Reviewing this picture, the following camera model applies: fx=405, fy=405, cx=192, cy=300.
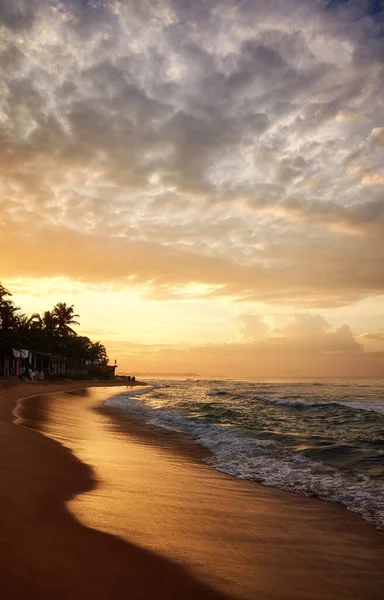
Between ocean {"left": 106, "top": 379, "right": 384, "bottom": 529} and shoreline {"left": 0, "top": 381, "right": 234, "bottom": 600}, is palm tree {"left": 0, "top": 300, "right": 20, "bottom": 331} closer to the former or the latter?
ocean {"left": 106, "top": 379, "right": 384, "bottom": 529}

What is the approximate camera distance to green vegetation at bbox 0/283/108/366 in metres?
48.3

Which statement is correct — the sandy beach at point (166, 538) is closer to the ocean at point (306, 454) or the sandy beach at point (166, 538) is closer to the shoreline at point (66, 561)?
the shoreline at point (66, 561)

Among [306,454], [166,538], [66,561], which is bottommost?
[306,454]

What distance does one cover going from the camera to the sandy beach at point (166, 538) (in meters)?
3.50

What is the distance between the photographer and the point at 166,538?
15.3ft

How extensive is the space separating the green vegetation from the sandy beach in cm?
3896

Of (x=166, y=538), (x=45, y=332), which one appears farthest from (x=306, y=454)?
(x=45, y=332)

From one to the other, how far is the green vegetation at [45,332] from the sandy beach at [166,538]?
3896 centimetres

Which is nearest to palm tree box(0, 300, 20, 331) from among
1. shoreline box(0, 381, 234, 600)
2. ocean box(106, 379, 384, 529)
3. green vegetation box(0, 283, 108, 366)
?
green vegetation box(0, 283, 108, 366)

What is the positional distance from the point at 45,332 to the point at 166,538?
224 feet

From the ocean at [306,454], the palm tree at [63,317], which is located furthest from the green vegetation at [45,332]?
the ocean at [306,454]

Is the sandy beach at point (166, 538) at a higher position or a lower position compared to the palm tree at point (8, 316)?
lower

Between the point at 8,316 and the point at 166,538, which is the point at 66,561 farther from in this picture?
the point at 8,316

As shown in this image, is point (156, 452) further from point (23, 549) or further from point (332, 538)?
point (23, 549)
